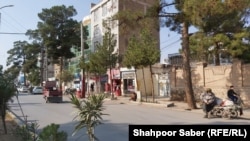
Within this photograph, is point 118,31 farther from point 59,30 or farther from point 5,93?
point 59,30

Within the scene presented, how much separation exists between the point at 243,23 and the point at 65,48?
47234 mm

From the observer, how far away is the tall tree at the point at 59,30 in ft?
252

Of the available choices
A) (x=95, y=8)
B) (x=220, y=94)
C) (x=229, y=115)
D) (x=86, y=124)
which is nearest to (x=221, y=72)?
(x=220, y=94)

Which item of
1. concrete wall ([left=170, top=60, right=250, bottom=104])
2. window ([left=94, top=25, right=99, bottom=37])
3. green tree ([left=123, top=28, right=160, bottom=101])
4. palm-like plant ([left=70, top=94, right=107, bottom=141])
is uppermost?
window ([left=94, top=25, right=99, bottom=37])

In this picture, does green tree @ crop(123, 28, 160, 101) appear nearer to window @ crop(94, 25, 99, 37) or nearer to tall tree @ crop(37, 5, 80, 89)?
window @ crop(94, 25, 99, 37)

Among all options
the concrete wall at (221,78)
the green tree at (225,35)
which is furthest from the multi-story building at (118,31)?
the concrete wall at (221,78)

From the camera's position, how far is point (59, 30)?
254ft

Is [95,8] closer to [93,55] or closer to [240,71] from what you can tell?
[93,55]

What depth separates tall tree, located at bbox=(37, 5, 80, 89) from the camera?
7673 centimetres

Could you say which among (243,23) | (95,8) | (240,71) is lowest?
(240,71)

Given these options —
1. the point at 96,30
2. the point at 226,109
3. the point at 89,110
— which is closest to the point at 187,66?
the point at 226,109

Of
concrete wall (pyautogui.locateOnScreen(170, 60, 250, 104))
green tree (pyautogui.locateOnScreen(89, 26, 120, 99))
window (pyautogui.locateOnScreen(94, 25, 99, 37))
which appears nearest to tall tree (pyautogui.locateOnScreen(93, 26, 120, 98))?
green tree (pyautogui.locateOnScreen(89, 26, 120, 99))

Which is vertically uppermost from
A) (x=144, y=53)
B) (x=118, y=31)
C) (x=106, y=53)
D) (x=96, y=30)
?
(x=96, y=30)

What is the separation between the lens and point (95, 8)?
7319 cm
